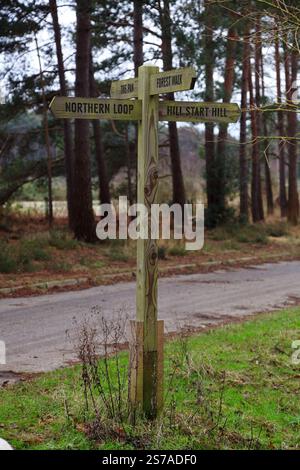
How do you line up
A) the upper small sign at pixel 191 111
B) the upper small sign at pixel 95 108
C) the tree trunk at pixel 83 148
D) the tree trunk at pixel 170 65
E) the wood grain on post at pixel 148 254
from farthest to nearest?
the tree trunk at pixel 170 65 → the tree trunk at pixel 83 148 → the upper small sign at pixel 191 111 → the wood grain on post at pixel 148 254 → the upper small sign at pixel 95 108

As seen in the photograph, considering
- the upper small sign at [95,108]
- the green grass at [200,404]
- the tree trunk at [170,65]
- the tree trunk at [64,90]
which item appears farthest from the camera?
the tree trunk at [64,90]

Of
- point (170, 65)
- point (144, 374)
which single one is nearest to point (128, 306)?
point (144, 374)

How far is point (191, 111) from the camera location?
6.52 m

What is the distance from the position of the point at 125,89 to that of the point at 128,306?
7.14 meters

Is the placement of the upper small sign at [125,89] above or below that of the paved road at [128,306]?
above

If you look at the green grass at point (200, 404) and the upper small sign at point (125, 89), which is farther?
the upper small sign at point (125, 89)

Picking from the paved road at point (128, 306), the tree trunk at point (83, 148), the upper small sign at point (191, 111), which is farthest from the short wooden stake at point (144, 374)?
the tree trunk at point (83, 148)

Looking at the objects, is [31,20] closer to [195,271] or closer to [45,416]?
[195,271]

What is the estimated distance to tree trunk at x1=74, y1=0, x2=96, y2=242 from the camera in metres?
20.4

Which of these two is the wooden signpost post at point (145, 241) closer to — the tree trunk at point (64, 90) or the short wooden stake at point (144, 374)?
the short wooden stake at point (144, 374)

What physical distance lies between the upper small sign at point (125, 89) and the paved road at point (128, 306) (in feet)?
11.4

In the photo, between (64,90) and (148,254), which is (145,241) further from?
(64,90)

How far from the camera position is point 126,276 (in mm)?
17484

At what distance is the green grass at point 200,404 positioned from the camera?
5.91 metres
